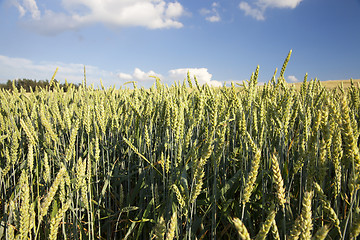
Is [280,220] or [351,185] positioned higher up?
[351,185]

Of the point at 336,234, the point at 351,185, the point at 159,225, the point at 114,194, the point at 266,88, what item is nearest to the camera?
the point at 159,225

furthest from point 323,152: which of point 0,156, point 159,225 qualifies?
point 0,156

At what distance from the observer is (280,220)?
1083mm

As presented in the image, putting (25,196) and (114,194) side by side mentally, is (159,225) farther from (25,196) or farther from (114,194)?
(114,194)

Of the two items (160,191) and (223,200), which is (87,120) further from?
(223,200)

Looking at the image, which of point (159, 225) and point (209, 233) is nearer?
point (159, 225)

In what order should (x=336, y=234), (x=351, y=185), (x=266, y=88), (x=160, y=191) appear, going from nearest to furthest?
1. (x=351, y=185)
2. (x=336, y=234)
3. (x=160, y=191)
4. (x=266, y=88)

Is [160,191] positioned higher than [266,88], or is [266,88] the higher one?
[266,88]

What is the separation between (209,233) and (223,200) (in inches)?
9.7

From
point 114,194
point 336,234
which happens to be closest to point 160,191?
point 114,194

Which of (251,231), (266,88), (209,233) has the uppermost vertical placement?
(266,88)

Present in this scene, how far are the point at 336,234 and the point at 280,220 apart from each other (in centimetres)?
22

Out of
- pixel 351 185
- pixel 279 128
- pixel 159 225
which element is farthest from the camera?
pixel 279 128

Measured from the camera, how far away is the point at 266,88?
67.0 inches
